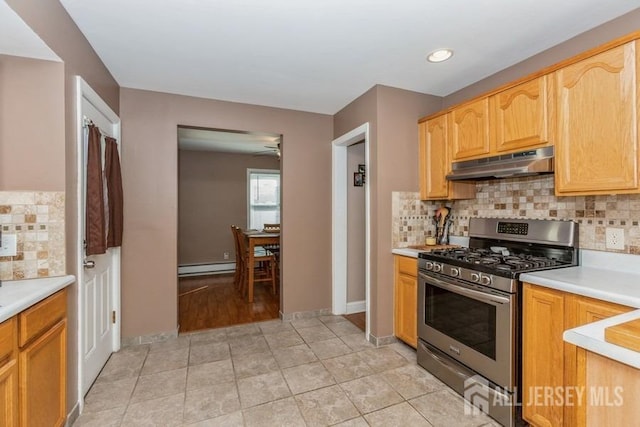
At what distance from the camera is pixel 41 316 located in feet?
4.59

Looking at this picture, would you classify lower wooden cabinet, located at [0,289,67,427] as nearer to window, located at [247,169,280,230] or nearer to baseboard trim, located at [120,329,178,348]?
baseboard trim, located at [120,329,178,348]

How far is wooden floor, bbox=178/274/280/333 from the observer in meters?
3.36

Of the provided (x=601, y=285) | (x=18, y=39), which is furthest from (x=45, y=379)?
(x=601, y=285)

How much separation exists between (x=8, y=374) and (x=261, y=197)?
5.17m

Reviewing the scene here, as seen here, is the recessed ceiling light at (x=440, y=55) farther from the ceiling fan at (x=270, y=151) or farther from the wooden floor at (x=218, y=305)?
the ceiling fan at (x=270, y=151)

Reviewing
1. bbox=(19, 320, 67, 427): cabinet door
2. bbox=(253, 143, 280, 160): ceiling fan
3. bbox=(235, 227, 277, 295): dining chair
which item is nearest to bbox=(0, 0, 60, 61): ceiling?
bbox=(19, 320, 67, 427): cabinet door

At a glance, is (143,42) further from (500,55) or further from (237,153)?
(237,153)

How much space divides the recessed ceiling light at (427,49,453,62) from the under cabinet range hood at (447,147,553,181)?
79cm

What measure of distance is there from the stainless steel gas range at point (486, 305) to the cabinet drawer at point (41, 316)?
90.0 inches

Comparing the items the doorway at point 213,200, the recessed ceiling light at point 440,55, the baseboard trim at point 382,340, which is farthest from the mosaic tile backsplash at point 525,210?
the doorway at point 213,200

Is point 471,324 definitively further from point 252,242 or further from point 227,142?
point 227,142

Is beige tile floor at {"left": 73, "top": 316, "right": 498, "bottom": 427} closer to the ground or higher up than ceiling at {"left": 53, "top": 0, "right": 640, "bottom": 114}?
closer to the ground

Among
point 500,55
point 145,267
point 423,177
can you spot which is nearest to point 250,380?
point 145,267

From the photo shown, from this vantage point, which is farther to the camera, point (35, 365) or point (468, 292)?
point (468, 292)
